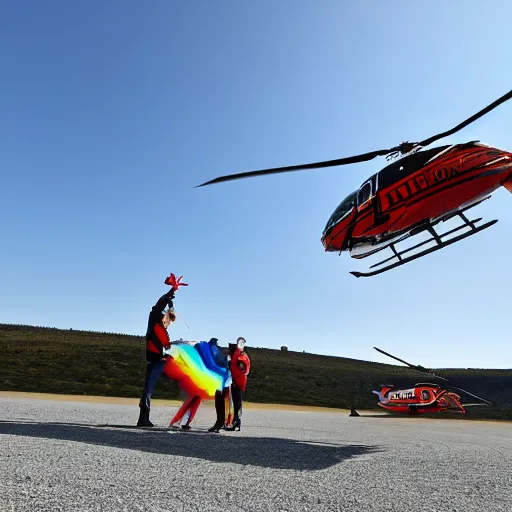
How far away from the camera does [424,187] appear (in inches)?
483

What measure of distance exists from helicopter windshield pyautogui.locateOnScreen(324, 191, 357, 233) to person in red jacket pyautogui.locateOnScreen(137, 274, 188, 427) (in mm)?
6326

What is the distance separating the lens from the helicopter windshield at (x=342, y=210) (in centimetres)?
1414

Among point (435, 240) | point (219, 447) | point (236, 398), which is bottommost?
point (219, 447)

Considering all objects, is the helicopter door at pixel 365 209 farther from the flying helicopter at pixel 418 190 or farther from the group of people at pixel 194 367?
the group of people at pixel 194 367

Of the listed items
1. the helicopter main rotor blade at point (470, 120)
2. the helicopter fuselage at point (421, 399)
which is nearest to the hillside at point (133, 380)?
the helicopter fuselage at point (421, 399)

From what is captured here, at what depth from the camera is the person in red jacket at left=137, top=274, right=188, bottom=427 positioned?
9.88 m

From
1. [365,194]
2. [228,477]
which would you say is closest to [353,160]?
[365,194]

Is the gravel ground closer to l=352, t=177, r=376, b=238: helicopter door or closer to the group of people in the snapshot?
the group of people

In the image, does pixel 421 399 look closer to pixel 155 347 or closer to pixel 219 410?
pixel 219 410

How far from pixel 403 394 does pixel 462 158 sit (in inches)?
573

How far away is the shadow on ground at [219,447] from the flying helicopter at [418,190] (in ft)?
20.7

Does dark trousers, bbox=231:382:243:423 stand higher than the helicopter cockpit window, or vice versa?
the helicopter cockpit window

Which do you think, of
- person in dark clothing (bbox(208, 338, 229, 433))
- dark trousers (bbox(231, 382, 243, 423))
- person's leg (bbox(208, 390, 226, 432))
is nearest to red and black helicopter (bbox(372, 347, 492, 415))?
dark trousers (bbox(231, 382, 243, 423))

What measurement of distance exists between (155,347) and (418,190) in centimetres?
749
